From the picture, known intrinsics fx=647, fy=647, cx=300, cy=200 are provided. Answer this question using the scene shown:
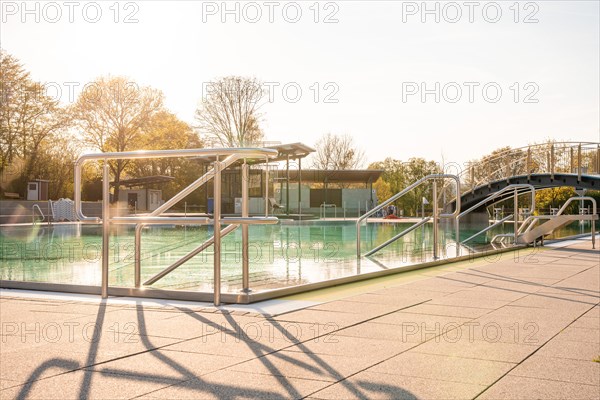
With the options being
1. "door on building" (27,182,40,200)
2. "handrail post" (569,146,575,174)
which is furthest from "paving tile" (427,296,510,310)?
"door on building" (27,182,40,200)

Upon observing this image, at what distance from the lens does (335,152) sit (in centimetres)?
5700

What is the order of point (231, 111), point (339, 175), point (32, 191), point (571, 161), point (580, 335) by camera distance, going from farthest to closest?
point (339, 175)
point (231, 111)
point (32, 191)
point (571, 161)
point (580, 335)

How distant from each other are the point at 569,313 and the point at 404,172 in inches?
2021

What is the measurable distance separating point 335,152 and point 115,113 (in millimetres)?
22965

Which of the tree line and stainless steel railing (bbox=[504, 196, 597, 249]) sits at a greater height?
the tree line

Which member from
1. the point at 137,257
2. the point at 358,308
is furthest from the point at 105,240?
the point at 358,308

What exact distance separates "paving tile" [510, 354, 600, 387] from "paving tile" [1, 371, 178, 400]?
1704mm

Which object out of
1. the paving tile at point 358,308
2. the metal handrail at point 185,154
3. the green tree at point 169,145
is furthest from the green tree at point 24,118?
the paving tile at point 358,308

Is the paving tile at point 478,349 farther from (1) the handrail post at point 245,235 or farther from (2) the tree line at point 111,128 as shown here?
(2) the tree line at point 111,128

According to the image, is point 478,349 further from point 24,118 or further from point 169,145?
point 169,145

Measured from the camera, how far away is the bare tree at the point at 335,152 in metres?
56.4

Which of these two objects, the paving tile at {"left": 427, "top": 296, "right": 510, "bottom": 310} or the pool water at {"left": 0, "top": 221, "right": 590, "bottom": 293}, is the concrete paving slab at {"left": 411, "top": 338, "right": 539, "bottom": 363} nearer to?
the paving tile at {"left": 427, "top": 296, "right": 510, "bottom": 310}

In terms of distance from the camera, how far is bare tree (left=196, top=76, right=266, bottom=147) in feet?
137

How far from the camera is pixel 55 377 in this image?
2.93 metres
